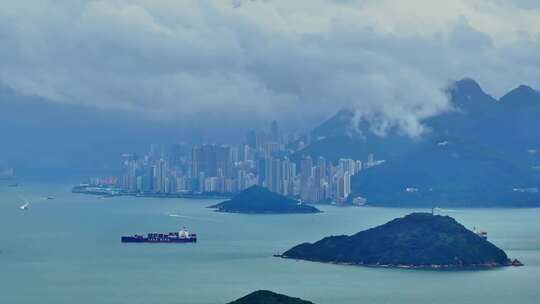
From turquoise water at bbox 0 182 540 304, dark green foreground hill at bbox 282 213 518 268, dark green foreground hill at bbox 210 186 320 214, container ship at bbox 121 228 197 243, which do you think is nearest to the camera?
turquoise water at bbox 0 182 540 304

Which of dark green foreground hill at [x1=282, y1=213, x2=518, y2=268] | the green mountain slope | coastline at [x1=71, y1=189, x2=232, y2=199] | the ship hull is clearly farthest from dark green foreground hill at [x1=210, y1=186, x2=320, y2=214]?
dark green foreground hill at [x1=282, y1=213, x2=518, y2=268]

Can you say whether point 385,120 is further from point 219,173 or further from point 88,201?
point 88,201

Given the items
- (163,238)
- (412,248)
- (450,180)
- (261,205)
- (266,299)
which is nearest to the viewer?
(266,299)

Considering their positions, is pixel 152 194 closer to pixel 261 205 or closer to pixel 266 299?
pixel 261 205

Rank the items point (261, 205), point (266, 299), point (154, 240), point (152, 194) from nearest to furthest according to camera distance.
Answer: point (266, 299) < point (154, 240) < point (261, 205) < point (152, 194)

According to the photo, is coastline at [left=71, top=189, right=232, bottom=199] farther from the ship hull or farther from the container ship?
the ship hull

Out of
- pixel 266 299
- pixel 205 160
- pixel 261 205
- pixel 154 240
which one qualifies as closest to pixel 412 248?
pixel 154 240
